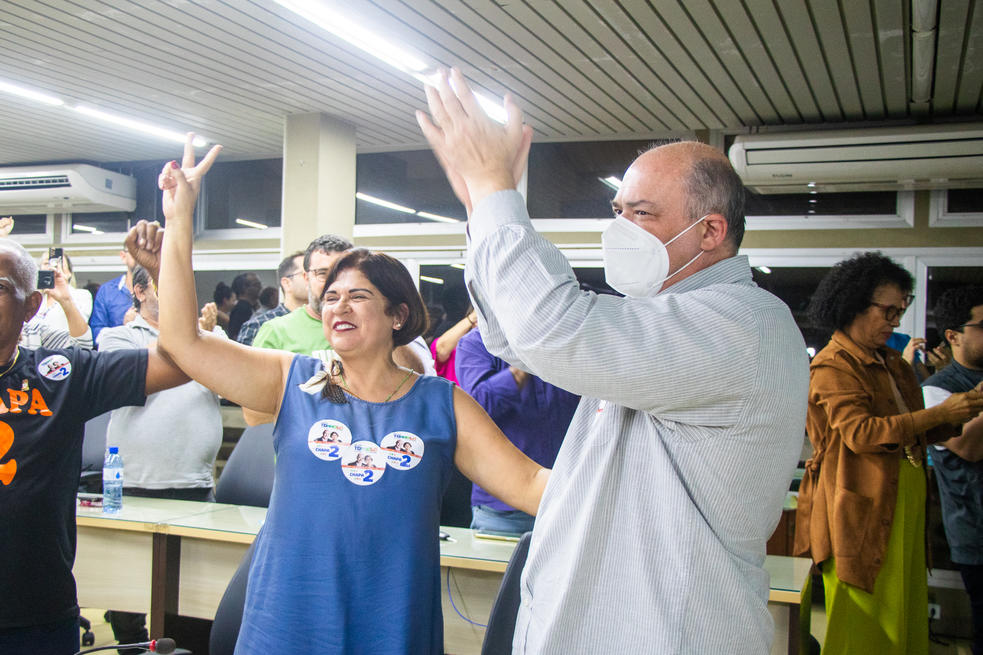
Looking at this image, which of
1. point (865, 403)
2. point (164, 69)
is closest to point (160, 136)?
point (164, 69)

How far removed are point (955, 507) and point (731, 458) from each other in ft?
9.87

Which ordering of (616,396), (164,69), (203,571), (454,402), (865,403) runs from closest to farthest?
(616,396) < (454,402) < (203,571) < (865,403) < (164,69)

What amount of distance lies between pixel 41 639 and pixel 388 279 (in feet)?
3.24

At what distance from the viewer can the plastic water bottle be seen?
2781mm

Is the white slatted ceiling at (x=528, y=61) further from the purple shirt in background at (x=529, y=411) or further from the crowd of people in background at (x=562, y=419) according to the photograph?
the purple shirt in background at (x=529, y=411)

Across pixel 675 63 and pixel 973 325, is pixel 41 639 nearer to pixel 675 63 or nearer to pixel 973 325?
pixel 973 325

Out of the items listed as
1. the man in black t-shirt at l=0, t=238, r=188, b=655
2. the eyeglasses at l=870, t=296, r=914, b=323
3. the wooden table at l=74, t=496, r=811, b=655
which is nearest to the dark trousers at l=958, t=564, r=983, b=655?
the eyeglasses at l=870, t=296, r=914, b=323

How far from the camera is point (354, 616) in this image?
1505 millimetres

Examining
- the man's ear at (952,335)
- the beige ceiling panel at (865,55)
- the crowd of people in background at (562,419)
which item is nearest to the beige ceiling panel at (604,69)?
the beige ceiling panel at (865,55)

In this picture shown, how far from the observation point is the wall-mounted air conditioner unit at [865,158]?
486 centimetres

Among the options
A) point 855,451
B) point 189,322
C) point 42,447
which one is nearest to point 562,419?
point 855,451

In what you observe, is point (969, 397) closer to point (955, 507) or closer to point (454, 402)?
point (955, 507)

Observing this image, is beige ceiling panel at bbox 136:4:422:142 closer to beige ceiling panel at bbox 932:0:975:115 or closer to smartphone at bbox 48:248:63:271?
smartphone at bbox 48:248:63:271

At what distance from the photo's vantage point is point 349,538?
4.96ft
